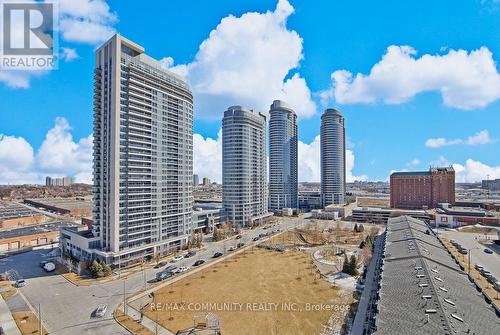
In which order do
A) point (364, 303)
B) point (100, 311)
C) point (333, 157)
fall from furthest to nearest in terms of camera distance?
point (333, 157)
point (364, 303)
point (100, 311)

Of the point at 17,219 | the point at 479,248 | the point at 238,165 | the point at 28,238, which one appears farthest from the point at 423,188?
the point at 17,219

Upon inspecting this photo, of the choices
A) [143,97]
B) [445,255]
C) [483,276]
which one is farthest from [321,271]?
[143,97]

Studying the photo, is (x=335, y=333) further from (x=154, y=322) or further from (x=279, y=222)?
(x=279, y=222)

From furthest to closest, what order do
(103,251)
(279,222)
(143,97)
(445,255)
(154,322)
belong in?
(279,222), (143,97), (103,251), (445,255), (154,322)

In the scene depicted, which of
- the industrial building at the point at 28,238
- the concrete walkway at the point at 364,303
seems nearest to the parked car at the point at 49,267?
the industrial building at the point at 28,238

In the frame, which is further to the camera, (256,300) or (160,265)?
(160,265)

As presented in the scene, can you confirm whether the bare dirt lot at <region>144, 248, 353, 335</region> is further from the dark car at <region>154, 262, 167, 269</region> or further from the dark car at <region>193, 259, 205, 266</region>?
the dark car at <region>154, 262, 167, 269</region>

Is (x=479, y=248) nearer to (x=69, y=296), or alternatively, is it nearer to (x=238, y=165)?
(x=238, y=165)
